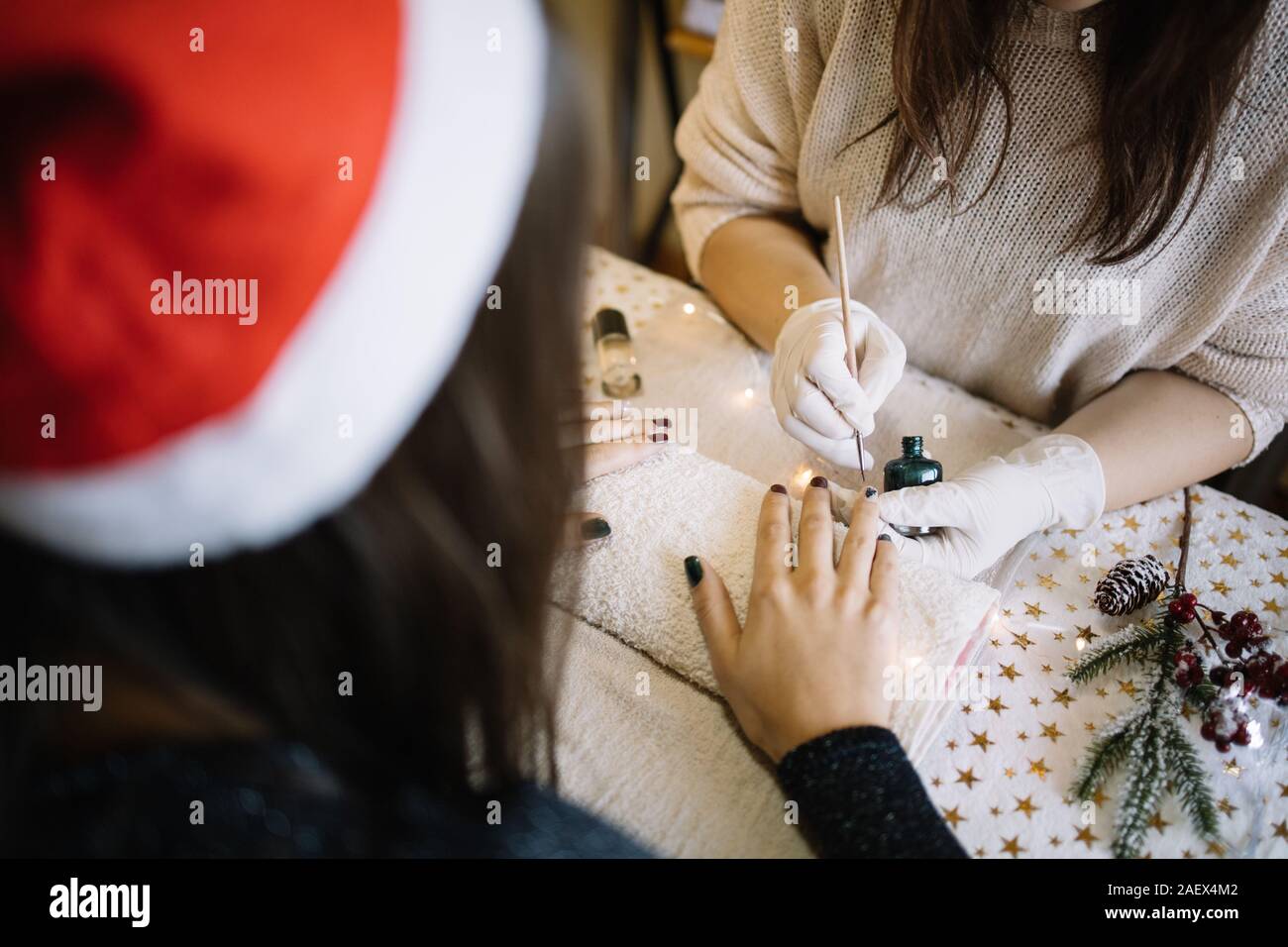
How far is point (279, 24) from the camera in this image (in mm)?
348

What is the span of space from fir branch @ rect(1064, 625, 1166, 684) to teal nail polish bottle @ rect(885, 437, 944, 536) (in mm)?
160

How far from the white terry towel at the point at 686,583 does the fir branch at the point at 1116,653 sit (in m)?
0.10

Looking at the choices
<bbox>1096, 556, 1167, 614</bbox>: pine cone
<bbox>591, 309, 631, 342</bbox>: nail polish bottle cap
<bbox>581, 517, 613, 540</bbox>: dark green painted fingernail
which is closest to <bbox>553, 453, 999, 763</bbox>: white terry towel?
<bbox>581, 517, 613, 540</bbox>: dark green painted fingernail

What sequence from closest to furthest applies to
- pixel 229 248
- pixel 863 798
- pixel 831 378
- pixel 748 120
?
pixel 229 248, pixel 863 798, pixel 831 378, pixel 748 120

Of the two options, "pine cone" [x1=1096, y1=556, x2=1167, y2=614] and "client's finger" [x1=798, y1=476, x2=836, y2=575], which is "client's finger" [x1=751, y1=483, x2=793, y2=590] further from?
"pine cone" [x1=1096, y1=556, x2=1167, y2=614]

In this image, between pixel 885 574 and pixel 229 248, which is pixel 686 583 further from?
pixel 229 248

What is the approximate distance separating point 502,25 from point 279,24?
0.10 m

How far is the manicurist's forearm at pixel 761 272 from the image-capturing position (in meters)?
0.92

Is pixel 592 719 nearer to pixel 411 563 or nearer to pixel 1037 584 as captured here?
pixel 411 563

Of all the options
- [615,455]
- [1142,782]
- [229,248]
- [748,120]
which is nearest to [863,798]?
[1142,782]

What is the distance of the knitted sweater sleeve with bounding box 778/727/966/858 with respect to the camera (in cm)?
53

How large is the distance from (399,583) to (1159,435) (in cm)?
75

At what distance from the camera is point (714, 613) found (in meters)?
0.66

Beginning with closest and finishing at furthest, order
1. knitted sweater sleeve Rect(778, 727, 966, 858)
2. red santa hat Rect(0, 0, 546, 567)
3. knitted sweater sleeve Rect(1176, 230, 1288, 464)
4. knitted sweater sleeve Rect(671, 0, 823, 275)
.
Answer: red santa hat Rect(0, 0, 546, 567)
knitted sweater sleeve Rect(778, 727, 966, 858)
knitted sweater sleeve Rect(1176, 230, 1288, 464)
knitted sweater sleeve Rect(671, 0, 823, 275)
